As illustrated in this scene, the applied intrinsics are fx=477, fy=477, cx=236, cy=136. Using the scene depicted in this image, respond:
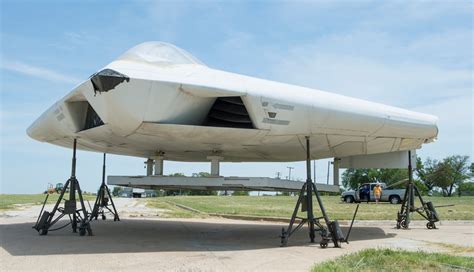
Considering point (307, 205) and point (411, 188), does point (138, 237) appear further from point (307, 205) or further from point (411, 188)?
point (411, 188)

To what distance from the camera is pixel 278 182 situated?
35.3ft

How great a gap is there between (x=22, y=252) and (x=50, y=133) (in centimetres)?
500

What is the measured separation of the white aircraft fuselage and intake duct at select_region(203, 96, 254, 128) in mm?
23

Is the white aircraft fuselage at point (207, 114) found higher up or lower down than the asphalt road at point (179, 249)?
higher up

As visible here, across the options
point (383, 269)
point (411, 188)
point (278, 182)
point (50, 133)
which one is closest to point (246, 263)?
point (383, 269)

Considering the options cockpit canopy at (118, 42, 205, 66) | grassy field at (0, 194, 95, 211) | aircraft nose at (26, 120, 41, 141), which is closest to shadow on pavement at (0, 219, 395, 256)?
aircraft nose at (26, 120, 41, 141)

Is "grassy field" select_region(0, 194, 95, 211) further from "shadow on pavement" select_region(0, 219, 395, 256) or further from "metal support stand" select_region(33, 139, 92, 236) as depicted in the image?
"metal support stand" select_region(33, 139, 92, 236)

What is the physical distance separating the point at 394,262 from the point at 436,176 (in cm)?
9356

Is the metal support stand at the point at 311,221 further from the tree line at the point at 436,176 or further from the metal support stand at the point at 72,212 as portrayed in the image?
the tree line at the point at 436,176

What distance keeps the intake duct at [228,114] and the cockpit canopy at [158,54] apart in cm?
110

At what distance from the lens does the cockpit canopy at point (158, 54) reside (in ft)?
33.4

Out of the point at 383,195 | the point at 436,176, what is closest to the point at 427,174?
the point at 436,176

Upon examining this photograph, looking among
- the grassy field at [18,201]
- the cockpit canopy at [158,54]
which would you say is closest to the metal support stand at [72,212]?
the cockpit canopy at [158,54]

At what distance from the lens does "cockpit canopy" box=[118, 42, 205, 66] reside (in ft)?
33.4
